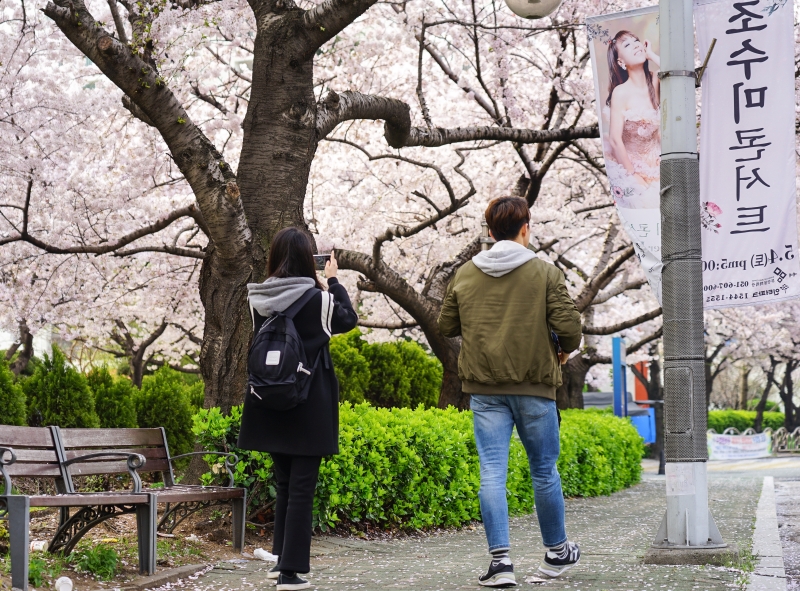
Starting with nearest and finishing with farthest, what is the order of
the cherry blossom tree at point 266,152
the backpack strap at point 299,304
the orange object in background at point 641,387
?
the backpack strap at point 299,304, the cherry blossom tree at point 266,152, the orange object in background at point 641,387

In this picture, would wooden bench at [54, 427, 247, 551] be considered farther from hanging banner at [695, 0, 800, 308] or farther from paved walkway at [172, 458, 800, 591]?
hanging banner at [695, 0, 800, 308]

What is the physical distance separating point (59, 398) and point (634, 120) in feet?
23.2

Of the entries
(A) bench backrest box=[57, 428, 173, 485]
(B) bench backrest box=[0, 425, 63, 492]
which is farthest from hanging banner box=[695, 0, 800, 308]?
(B) bench backrest box=[0, 425, 63, 492]

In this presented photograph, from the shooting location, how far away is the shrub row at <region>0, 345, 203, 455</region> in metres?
9.11

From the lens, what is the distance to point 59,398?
10.2 m

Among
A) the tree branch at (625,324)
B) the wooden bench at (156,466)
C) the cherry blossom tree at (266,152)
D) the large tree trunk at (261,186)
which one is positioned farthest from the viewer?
the tree branch at (625,324)

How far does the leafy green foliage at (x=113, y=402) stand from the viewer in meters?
11.1

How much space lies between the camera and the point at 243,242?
7.26 metres

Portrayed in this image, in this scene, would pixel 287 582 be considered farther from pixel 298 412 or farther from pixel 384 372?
pixel 384 372

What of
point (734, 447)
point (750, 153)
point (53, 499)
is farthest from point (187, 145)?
point (734, 447)

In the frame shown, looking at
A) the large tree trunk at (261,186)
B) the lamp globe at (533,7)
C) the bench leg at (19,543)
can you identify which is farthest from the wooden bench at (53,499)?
the lamp globe at (533,7)

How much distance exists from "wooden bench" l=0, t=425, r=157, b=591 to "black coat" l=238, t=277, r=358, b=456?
0.81 meters

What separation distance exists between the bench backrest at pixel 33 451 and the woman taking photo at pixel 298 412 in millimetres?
1240

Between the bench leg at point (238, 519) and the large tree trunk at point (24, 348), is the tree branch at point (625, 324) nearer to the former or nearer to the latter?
the bench leg at point (238, 519)
